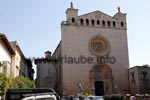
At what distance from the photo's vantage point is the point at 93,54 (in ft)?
124

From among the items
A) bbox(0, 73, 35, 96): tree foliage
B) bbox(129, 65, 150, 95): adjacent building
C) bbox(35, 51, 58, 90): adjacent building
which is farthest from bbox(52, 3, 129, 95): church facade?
bbox(0, 73, 35, 96): tree foliage

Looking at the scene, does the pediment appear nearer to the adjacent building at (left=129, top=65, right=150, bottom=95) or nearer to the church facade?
the church facade

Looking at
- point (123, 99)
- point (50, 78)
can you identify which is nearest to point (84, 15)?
point (50, 78)

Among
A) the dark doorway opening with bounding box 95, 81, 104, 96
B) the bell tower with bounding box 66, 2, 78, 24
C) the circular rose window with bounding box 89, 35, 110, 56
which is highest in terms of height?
the bell tower with bounding box 66, 2, 78, 24

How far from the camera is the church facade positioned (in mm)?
36438

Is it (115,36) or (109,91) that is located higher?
(115,36)

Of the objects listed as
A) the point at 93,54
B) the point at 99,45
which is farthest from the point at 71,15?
the point at 93,54

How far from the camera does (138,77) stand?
36.4 meters

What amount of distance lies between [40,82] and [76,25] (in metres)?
9.51

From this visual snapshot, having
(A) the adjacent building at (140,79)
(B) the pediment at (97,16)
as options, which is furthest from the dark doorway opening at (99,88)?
(B) the pediment at (97,16)

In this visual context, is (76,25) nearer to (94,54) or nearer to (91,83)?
(94,54)

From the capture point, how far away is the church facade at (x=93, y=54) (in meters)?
36.4

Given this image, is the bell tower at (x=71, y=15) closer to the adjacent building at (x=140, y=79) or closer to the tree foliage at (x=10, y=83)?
the adjacent building at (x=140, y=79)

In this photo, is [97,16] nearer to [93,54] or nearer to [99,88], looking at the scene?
[93,54]
